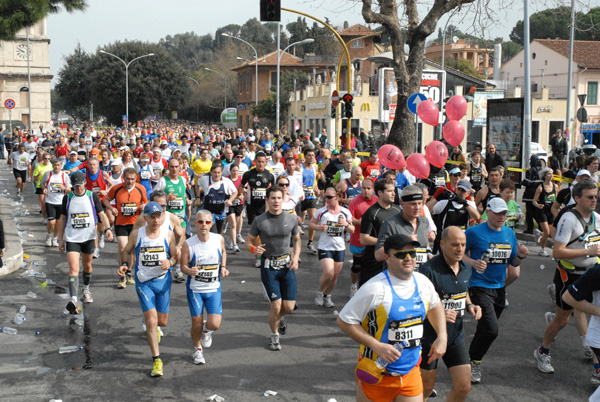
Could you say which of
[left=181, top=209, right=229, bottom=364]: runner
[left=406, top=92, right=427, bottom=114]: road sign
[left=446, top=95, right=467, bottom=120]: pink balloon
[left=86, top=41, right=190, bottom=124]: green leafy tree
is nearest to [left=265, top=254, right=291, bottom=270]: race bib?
→ [left=181, top=209, right=229, bottom=364]: runner

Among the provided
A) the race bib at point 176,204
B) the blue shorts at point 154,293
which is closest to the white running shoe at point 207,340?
the blue shorts at point 154,293

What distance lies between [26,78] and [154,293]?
69.8 meters

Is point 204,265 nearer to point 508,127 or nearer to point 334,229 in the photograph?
point 334,229

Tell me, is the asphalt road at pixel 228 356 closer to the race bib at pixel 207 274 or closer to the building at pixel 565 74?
the race bib at pixel 207 274

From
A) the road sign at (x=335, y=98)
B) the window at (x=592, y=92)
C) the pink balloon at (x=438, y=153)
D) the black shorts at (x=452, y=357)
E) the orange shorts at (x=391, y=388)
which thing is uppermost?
the window at (x=592, y=92)

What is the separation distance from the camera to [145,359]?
7.05 m

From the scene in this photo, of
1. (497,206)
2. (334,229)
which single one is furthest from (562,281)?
(334,229)

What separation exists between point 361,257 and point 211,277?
99.2 inches

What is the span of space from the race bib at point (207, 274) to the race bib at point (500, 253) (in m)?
2.77

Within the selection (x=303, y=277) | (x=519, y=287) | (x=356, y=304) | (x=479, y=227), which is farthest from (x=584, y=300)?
(x=303, y=277)

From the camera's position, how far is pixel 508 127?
17719 millimetres

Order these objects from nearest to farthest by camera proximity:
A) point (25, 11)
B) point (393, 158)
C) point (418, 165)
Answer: point (418, 165) < point (393, 158) < point (25, 11)

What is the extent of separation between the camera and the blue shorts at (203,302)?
677 centimetres

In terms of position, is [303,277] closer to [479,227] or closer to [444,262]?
[479,227]
